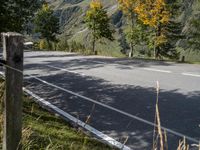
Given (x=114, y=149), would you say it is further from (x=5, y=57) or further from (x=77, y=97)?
(x=77, y=97)

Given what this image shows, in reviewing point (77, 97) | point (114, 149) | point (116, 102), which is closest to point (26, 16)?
point (77, 97)

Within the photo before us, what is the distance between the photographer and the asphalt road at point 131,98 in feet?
23.6

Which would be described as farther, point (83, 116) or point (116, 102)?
point (116, 102)

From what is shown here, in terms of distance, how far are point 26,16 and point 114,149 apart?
6089 millimetres

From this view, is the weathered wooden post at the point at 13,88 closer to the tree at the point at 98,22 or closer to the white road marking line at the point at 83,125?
the white road marking line at the point at 83,125

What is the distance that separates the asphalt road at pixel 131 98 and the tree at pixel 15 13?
2374 millimetres

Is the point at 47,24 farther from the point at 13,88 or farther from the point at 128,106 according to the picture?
the point at 13,88

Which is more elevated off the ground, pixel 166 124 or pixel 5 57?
pixel 5 57

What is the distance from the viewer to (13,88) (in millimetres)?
3221

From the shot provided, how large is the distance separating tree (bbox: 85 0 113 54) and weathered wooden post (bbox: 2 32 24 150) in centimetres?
3971

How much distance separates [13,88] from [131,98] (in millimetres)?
7261

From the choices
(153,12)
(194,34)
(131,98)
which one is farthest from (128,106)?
(153,12)

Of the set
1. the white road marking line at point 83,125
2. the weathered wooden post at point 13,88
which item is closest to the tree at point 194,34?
the white road marking line at point 83,125

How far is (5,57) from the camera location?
10.4 ft
